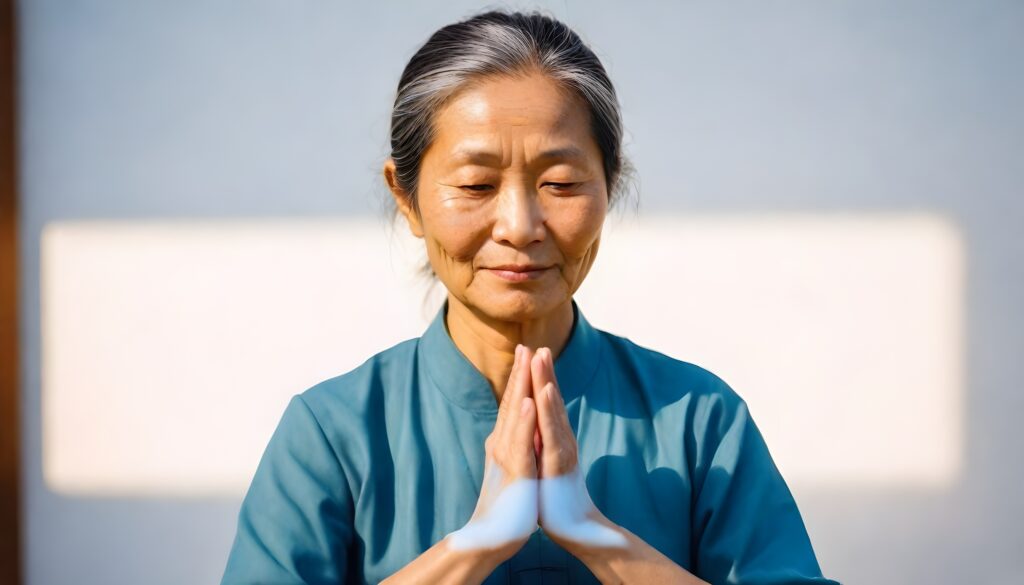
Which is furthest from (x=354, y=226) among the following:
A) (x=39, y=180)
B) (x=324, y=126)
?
(x=39, y=180)

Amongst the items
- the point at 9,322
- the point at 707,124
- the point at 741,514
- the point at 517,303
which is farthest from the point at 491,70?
the point at 9,322

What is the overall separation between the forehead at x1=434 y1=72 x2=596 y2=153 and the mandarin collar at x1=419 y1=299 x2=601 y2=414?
30cm

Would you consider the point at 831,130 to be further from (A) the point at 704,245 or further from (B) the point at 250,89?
(B) the point at 250,89

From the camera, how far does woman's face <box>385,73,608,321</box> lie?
1.33 metres

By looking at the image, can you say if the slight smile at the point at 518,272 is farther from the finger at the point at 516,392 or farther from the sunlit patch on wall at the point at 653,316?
the sunlit patch on wall at the point at 653,316

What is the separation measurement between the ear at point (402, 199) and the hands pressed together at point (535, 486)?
0.28 metres

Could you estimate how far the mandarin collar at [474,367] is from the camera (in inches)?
58.2

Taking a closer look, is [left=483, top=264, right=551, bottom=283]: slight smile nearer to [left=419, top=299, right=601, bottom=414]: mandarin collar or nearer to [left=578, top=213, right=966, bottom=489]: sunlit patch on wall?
[left=419, top=299, right=601, bottom=414]: mandarin collar


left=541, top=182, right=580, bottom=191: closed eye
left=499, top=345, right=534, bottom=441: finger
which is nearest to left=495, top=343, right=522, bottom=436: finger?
left=499, top=345, right=534, bottom=441: finger

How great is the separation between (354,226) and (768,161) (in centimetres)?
122

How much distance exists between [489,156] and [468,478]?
433 millimetres

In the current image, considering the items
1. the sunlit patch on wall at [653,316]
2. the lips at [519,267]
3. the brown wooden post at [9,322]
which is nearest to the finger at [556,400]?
the lips at [519,267]

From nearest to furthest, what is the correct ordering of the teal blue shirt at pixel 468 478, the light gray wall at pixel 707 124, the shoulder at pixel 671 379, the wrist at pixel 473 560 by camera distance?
1. the wrist at pixel 473 560
2. the teal blue shirt at pixel 468 478
3. the shoulder at pixel 671 379
4. the light gray wall at pixel 707 124

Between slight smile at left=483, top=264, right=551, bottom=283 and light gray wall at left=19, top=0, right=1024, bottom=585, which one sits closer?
slight smile at left=483, top=264, right=551, bottom=283
